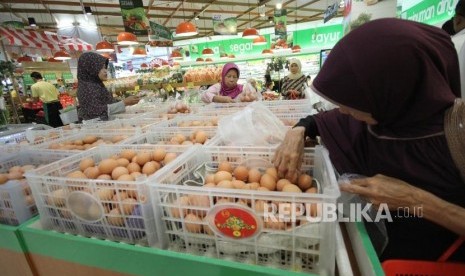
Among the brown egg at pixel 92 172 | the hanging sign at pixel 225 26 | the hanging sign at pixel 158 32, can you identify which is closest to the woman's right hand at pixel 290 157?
the brown egg at pixel 92 172

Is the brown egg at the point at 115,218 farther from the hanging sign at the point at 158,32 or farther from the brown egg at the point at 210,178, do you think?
the hanging sign at the point at 158,32

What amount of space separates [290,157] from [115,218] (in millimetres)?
771

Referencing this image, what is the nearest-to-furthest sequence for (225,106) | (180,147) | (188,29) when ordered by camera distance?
(180,147), (225,106), (188,29)

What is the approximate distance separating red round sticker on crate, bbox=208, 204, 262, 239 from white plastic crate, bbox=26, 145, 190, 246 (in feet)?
0.95

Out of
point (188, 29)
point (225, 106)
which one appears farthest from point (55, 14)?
point (225, 106)

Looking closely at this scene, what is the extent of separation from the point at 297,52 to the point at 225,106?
1117 centimetres

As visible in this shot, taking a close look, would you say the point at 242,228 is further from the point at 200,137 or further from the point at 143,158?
the point at 200,137

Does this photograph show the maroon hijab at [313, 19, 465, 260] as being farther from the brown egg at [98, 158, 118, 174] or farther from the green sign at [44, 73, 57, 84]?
the green sign at [44, 73, 57, 84]

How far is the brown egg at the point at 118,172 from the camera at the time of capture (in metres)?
1.27

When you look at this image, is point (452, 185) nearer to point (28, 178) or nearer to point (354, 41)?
point (354, 41)

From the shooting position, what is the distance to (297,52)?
12.9 meters

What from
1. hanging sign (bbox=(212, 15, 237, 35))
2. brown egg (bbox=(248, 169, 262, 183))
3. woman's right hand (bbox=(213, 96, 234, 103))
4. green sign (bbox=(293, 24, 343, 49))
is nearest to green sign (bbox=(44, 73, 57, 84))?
hanging sign (bbox=(212, 15, 237, 35))

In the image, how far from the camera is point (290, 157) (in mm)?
1167

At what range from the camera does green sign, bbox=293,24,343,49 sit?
42.4ft
